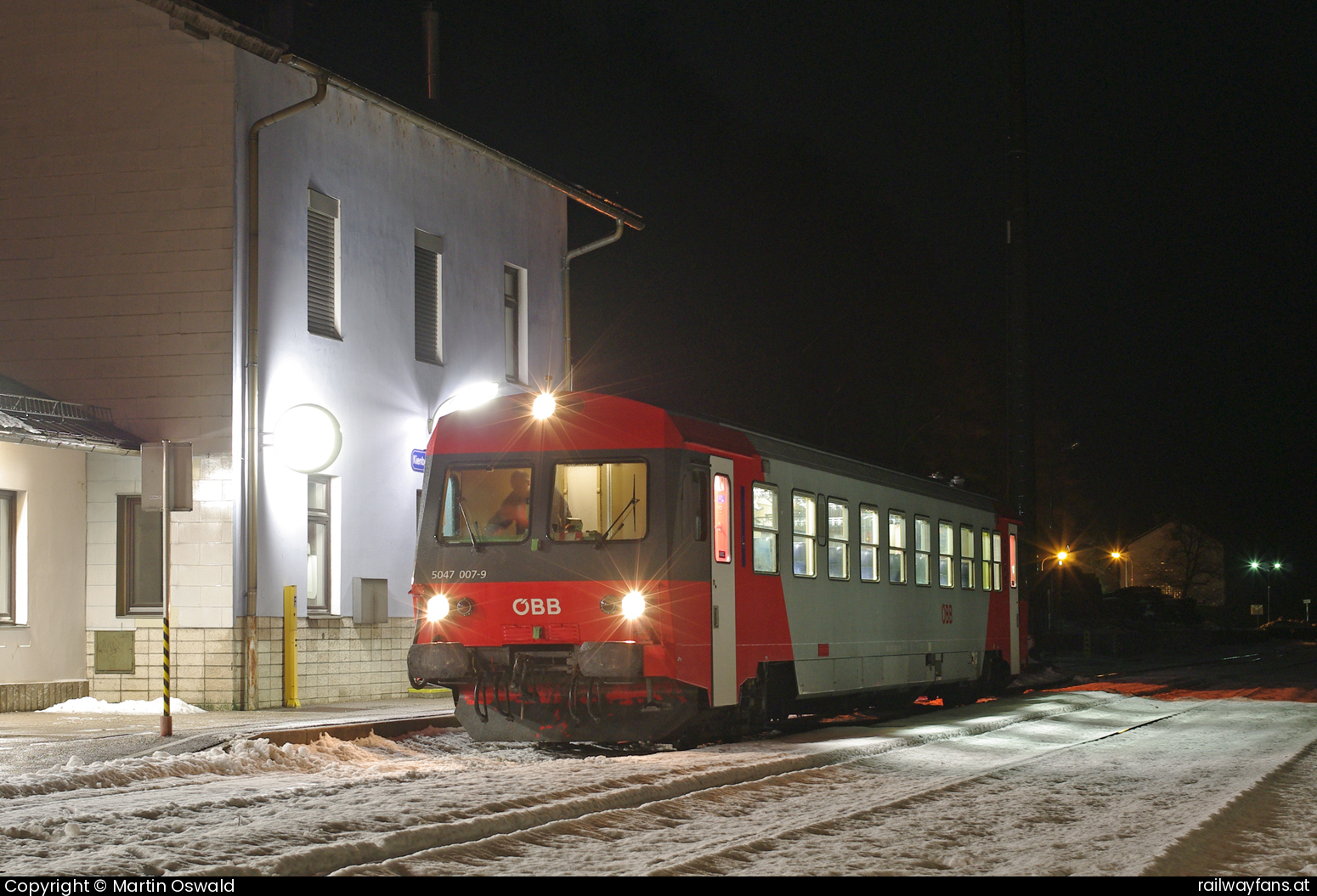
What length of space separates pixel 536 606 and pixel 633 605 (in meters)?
0.87

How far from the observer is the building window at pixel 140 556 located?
Result: 60.1 feet

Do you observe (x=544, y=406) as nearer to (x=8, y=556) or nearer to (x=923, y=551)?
(x=923, y=551)

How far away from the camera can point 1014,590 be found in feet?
78.5

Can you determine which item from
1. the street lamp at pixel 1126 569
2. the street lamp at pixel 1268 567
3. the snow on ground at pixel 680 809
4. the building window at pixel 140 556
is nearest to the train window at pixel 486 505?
the snow on ground at pixel 680 809

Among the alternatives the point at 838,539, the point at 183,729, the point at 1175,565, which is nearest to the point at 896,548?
the point at 838,539

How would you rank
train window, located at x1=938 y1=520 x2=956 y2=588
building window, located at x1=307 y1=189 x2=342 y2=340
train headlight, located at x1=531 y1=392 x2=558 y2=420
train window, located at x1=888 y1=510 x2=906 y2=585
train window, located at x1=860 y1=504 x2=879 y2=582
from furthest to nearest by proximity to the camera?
train window, located at x1=938 y1=520 x2=956 y2=588
building window, located at x1=307 y1=189 x2=342 y2=340
train window, located at x1=888 y1=510 x2=906 y2=585
train window, located at x1=860 y1=504 x2=879 y2=582
train headlight, located at x1=531 y1=392 x2=558 y2=420

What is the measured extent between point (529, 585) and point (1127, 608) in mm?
62142

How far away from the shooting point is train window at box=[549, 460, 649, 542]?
13008mm

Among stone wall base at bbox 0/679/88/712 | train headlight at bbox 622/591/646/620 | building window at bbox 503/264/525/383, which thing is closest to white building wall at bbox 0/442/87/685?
stone wall base at bbox 0/679/88/712

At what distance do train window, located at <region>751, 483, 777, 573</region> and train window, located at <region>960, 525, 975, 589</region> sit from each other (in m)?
6.95

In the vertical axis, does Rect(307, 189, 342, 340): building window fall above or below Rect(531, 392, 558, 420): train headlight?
above

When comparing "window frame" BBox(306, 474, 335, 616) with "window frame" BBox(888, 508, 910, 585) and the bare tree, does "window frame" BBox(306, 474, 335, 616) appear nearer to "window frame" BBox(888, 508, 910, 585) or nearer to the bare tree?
"window frame" BBox(888, 508, 910, 585)

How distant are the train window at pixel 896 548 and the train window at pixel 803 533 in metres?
2.52
